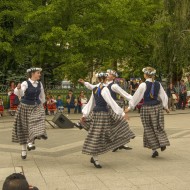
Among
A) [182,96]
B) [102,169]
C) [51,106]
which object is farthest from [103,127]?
[182,96]

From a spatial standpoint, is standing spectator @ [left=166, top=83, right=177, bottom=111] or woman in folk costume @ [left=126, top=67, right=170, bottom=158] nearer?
woman in folk costume @ [left=126, top=67, right=170, bottom=158]

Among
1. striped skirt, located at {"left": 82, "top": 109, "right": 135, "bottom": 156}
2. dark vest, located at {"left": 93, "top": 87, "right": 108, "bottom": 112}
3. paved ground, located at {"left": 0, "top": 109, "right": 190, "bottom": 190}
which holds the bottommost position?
paved ground, located at {"left": 0, "top": 109, "right": 190, "bottom": 190}

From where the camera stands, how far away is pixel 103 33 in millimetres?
20906

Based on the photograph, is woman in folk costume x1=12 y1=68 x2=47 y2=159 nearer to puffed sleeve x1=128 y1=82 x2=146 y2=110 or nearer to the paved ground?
the paved ground

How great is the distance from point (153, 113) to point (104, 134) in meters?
1.33

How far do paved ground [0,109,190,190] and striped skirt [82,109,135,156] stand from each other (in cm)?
33

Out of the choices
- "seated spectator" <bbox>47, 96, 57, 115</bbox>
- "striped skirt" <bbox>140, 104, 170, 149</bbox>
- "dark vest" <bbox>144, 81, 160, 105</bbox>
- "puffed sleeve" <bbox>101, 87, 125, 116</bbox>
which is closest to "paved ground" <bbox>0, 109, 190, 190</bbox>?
"striped skirt" <bbox>140, 104, 170, 149</bbox>

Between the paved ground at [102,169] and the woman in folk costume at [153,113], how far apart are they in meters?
0.31

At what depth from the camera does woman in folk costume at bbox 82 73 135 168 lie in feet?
26.0

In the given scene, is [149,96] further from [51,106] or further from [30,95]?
[51,106]

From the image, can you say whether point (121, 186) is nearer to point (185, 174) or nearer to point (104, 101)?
point (185, 174)

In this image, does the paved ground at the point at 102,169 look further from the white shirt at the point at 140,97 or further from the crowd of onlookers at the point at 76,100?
the crowd of onlookers at the point at 76,100

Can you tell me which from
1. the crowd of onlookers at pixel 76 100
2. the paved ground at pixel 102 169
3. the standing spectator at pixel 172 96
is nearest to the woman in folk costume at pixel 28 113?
the paved ground at pixel 102 169

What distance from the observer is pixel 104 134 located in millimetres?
8031
